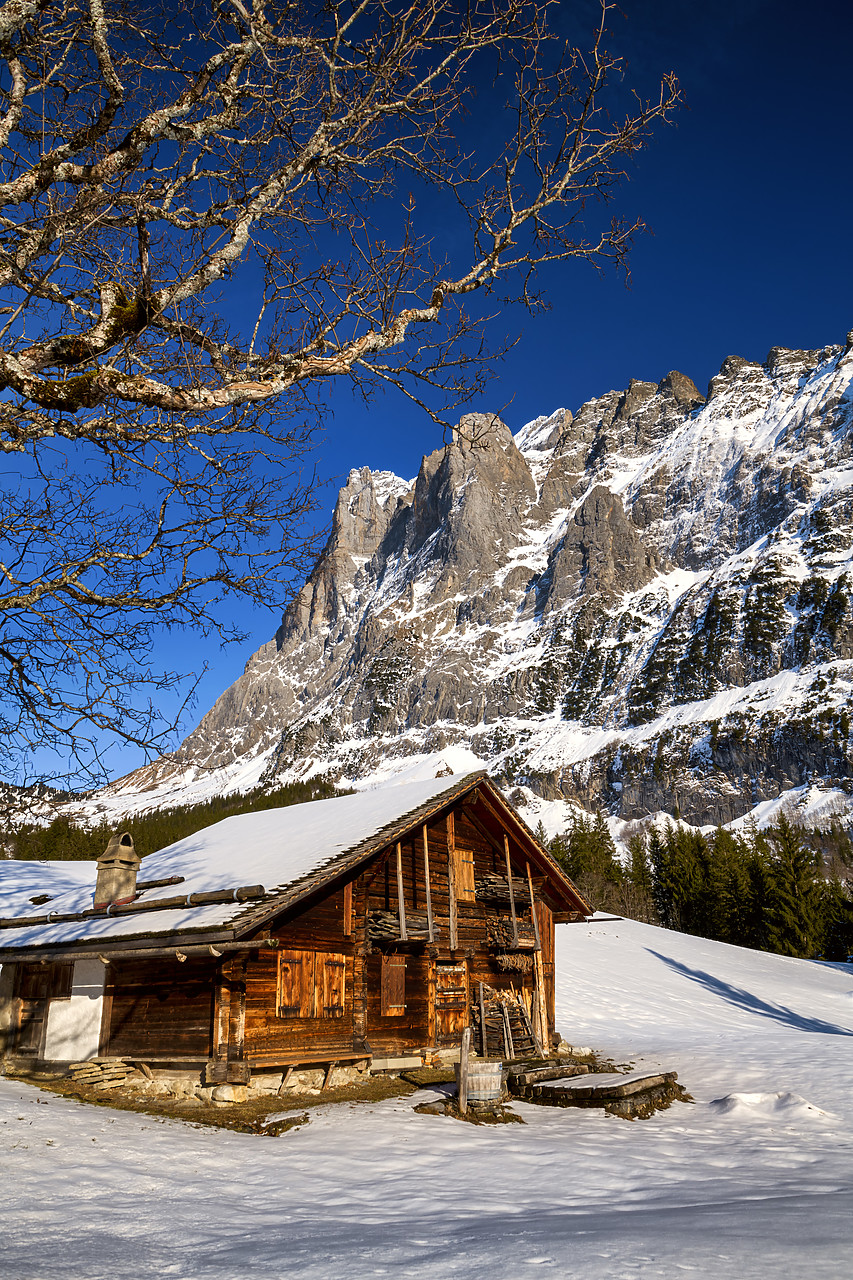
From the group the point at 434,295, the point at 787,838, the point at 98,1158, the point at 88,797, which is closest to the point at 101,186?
the point at 434,295

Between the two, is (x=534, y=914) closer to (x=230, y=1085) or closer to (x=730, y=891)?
(x=230, y=1085)

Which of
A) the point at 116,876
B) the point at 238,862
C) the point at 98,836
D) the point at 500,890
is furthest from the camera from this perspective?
the point at 98,836

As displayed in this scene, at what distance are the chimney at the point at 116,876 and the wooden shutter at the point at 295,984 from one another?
16.4 feet

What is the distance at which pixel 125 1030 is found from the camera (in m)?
17.7

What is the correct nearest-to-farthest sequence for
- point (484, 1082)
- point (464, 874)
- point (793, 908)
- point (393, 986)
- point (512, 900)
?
1. point (484, 1082)
2. point (393, 986)
3. point (512, 900)
4. point (464, 874)
5. point (793, 908)

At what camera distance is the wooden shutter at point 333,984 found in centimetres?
1838

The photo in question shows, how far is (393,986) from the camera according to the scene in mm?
20344

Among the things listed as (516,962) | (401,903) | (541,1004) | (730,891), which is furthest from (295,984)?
(730,891)

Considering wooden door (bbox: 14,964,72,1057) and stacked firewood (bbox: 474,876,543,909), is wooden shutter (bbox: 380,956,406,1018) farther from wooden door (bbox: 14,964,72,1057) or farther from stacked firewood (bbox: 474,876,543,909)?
wooden door (bbox: 14,964,72,1057)

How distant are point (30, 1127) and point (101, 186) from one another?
1186 cm

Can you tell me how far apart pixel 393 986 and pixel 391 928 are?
4.99 feet

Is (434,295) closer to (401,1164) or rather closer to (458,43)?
(458,43)

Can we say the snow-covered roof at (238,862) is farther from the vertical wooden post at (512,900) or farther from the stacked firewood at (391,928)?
the vertical wooden post at (512,900)

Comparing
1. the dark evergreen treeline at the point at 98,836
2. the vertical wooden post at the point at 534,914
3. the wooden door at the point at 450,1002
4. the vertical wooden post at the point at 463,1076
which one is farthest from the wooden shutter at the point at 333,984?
the dark evergreen treeline at the point at 98,836
